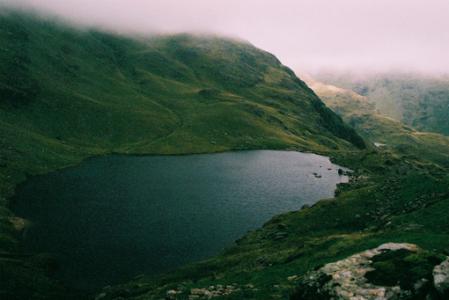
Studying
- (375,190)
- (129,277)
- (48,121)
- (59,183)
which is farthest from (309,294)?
(48,121)

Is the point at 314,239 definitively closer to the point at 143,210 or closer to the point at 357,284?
the point at 357,284

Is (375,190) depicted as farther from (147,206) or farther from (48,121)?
(48,121)

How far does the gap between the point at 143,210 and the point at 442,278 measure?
9277 centimetres

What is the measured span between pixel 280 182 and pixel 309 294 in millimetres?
135724

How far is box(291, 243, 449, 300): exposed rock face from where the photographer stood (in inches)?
955

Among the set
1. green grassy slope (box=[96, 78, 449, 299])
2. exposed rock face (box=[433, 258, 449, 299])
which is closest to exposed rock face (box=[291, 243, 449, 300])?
exposed rock face (box=[433, 258, 449, 299])

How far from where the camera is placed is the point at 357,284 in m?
27.6

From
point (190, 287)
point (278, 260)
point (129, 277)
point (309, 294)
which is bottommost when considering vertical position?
point (129, 277)

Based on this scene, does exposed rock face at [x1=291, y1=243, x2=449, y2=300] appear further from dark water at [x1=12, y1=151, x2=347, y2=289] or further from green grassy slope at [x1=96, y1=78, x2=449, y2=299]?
dark water at [x1=12, y1=151, x2=347, y2=289]

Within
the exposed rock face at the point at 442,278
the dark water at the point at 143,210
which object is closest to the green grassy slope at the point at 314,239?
the exposed rock face at the point at 442,278

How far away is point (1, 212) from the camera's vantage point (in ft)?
317

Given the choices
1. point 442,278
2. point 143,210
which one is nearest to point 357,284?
point 442,278

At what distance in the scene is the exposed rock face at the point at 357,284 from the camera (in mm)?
24266

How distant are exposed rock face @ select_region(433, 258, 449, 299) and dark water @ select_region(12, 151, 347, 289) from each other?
56621mm
